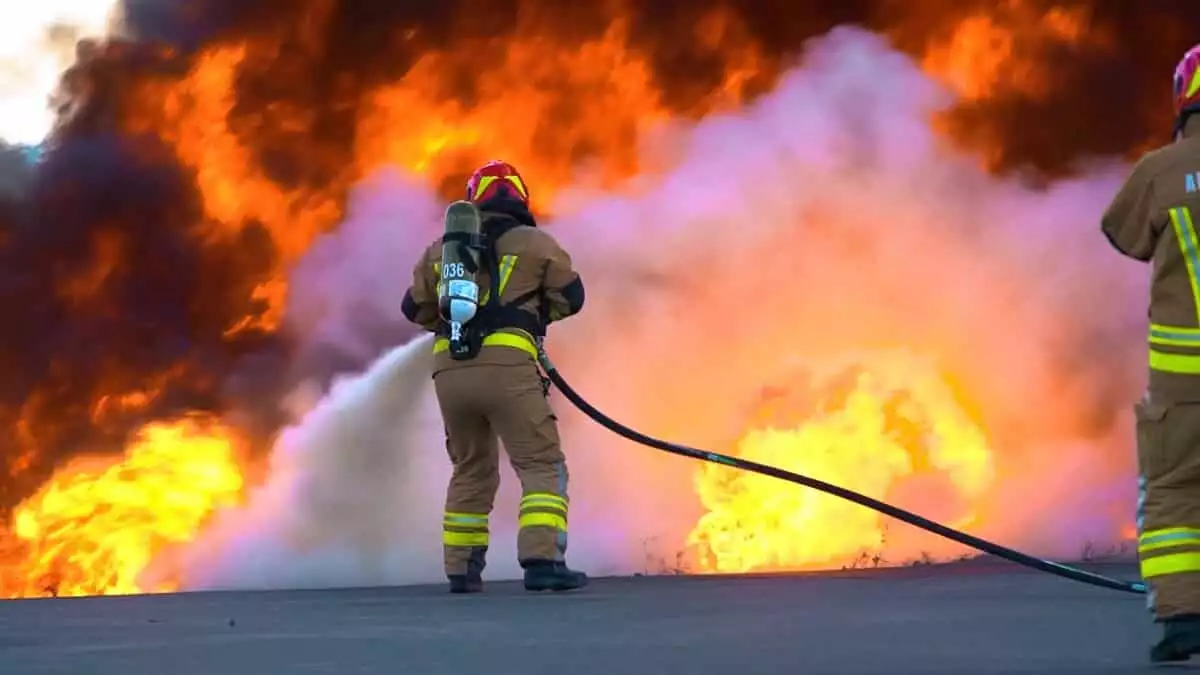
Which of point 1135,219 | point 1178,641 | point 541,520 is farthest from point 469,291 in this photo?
point 1178,641

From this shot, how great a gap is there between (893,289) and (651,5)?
2.71m

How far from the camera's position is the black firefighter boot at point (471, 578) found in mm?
9172

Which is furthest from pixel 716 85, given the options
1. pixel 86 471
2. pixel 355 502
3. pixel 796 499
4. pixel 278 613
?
pixel 278 613

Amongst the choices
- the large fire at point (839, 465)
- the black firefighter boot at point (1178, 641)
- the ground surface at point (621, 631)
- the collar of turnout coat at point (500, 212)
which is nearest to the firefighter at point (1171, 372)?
the black firefighter boot at point (1178, 641)

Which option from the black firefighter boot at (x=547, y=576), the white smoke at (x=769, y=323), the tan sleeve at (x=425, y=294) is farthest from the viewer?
the white smoke at (x=769, y=323)

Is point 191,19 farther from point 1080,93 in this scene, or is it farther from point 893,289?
point 1080,93

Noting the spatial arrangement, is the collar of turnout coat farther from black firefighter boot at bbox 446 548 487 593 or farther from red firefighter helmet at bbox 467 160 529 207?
black firefighter boot at bbox 446 548 487 593

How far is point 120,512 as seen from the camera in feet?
42.8

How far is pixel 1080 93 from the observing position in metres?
13.4

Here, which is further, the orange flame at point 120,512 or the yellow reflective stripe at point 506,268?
the orange flame at point 120,512

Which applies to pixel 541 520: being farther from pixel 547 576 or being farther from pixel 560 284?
pixel 560 284

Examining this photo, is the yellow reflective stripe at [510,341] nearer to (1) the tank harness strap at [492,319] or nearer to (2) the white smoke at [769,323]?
(1) the tank harness strap at [492,319]

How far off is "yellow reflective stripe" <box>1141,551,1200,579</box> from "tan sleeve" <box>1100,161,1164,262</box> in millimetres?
914

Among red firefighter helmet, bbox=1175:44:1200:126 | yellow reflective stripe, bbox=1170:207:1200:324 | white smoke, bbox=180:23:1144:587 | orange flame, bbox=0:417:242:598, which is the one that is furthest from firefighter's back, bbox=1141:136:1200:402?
orange flame, bbox=0:417:242:598
